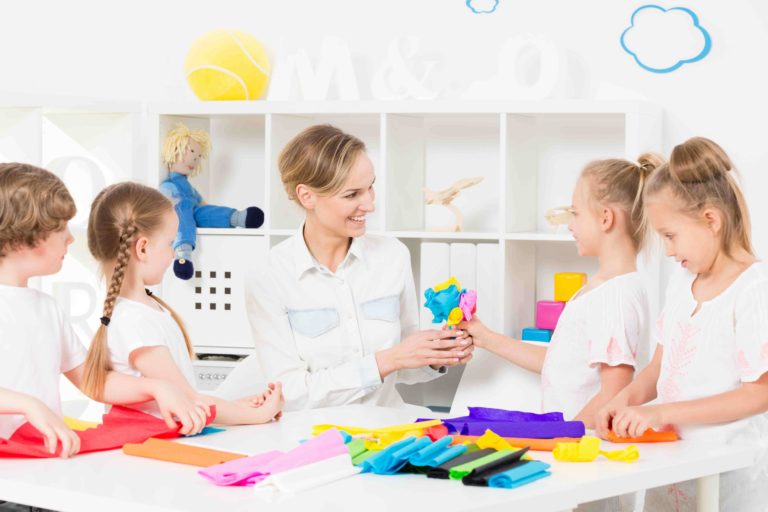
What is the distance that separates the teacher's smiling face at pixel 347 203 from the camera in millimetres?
2543

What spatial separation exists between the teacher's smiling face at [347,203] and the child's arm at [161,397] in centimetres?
73

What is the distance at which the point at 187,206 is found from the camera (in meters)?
3.41

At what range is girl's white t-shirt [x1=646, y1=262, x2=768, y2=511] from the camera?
6.14 ft

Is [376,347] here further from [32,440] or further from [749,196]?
[749,196]

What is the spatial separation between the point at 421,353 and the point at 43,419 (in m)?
0.99

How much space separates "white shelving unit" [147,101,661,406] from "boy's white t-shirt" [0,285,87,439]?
140 cm

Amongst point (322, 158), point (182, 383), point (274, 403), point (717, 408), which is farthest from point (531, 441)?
point (322, 158)

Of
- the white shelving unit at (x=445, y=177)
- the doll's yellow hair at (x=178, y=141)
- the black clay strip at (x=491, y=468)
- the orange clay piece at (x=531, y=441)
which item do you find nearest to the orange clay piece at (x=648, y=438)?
the orange clay piece at (x=531, y=441)

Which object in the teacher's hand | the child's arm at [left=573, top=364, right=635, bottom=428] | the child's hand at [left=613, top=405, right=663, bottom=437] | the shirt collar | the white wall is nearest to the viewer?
the child's hand at [left=613, top=405, right=663, bottom=437]

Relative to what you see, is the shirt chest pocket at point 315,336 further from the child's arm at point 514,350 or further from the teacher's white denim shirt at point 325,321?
the child's arm at point 514,350

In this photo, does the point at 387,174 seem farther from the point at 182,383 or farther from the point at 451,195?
the point at 182,383

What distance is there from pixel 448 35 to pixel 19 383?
202 cm

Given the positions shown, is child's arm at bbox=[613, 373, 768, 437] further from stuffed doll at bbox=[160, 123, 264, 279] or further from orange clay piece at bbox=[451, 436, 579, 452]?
stuffed doll at bbox=[160, 123, 264, 279]

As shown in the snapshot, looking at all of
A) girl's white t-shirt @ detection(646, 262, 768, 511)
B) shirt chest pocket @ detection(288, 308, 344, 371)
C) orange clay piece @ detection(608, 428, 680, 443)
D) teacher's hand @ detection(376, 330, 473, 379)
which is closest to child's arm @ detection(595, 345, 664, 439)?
girl's white t-shirt @ detection(646, 262, 768, 511)
